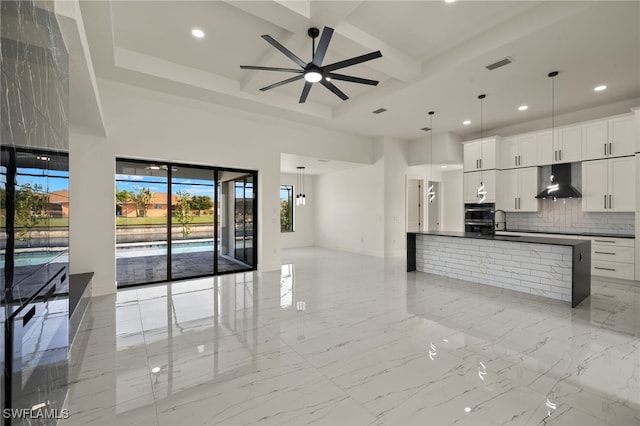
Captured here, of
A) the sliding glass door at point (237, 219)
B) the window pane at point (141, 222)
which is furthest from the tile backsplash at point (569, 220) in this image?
the window pane at point (141, 222)

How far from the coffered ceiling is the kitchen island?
2.63 meters

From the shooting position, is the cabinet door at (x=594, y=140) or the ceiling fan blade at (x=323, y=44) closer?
the ceiling fan blade at (x=323, y=44)

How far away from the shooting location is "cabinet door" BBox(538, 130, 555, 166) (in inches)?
251

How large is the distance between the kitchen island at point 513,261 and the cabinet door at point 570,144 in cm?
252

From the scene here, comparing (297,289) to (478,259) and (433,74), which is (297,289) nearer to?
(478,259)

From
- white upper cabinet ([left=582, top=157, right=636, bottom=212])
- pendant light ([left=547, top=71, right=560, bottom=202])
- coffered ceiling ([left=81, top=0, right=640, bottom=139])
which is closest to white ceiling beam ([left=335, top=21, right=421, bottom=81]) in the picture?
coffered ceiling ([left=81, top=0, right=640, bottom=139])

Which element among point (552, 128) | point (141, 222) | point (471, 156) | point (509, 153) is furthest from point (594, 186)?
point (141, 222)

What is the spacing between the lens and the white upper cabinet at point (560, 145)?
6.02 m

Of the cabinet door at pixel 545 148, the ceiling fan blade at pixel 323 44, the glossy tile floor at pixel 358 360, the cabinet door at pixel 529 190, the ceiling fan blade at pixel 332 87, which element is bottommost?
the glossy tile floor at pixel 358 360

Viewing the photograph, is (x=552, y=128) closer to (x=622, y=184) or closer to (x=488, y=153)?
(x=488, y=153)

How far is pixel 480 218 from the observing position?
24.6ft

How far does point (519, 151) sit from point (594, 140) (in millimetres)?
1321

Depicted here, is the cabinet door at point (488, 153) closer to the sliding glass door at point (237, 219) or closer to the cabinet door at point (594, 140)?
the cabinet door at point (594, 140)

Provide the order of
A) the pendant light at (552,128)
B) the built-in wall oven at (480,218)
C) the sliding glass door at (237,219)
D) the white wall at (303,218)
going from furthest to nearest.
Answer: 1. the white wall at (303,218)
2. the built-in wall oven at (480,218)
3. the sliding glass door at (237,219)
4. the pendant light at (552,128)
